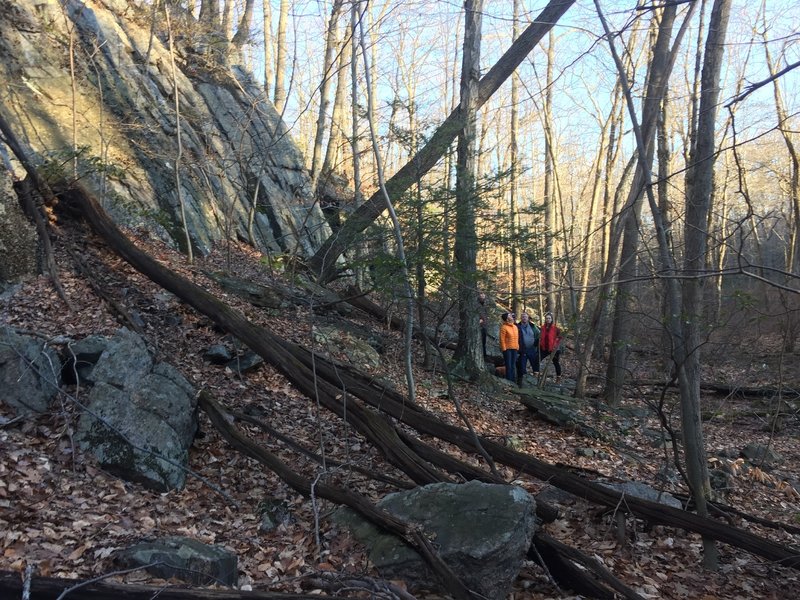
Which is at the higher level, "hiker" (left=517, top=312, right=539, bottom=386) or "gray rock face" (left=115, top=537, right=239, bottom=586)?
"hiker" (left=517, top=312, right=539, bottom=386)

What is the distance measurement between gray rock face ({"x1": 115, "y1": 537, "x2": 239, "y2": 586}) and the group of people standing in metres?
8.41

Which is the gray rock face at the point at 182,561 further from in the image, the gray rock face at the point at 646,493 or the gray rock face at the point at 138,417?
the gray rock face at the point at 646,493

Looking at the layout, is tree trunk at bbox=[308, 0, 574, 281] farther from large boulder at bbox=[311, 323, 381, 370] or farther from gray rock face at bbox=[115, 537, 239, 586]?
gray rock face at bbox=[115, 537, 239, 586]

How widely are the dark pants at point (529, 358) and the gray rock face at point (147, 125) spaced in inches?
210

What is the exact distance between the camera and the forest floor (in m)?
4.37

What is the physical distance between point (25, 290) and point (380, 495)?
17.6 feet

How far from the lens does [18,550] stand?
3.81 meters

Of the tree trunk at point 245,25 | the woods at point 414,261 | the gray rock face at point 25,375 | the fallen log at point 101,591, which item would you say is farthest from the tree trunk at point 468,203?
the tree trunk at point 245,25

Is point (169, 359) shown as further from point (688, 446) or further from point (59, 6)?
point (59, 6)

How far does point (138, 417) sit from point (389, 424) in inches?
101

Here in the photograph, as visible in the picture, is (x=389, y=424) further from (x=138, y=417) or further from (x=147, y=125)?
(x=147, y=125)

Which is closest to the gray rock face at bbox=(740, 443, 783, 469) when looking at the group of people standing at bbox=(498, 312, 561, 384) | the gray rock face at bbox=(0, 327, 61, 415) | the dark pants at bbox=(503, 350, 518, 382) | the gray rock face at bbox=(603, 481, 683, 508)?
the gray rock face at bbox=(603, 481, 683, 508)

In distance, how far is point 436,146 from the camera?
30.8 feet

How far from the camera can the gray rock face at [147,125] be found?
11.1m
